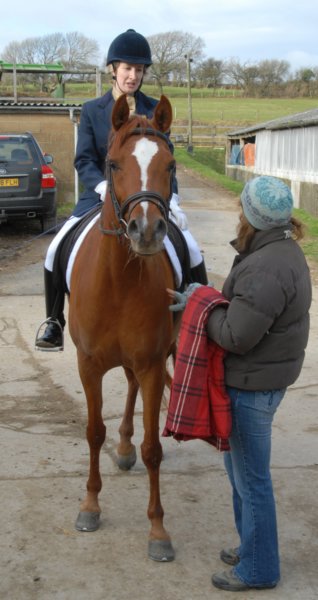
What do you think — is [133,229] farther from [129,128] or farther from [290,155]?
[290,155]

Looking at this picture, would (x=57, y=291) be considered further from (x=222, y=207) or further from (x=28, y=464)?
(x=222, y=207)

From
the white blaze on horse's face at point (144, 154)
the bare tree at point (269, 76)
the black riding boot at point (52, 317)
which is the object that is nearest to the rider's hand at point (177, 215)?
the black riding boot at point (52, 317)

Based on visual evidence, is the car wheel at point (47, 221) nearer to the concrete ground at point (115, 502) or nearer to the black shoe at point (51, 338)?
the concrete ground at point (115, 502)

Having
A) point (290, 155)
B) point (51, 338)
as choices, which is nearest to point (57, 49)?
point (290, 155)

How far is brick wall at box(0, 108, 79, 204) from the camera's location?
71.2ft

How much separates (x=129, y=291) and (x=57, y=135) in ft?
60.7

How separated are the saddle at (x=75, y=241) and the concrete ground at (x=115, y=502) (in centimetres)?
130

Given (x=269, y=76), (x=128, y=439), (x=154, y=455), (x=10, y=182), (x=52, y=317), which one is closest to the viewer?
(x=154, y=455)

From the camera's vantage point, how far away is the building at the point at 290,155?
2217 centimetres

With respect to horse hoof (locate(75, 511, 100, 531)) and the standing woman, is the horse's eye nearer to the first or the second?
the standing woman

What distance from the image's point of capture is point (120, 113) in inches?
155

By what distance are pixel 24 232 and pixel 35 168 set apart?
1.73 meters

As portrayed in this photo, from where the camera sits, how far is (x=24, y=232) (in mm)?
16609

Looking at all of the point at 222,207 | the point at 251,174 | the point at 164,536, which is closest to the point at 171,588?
the point at 164,536
